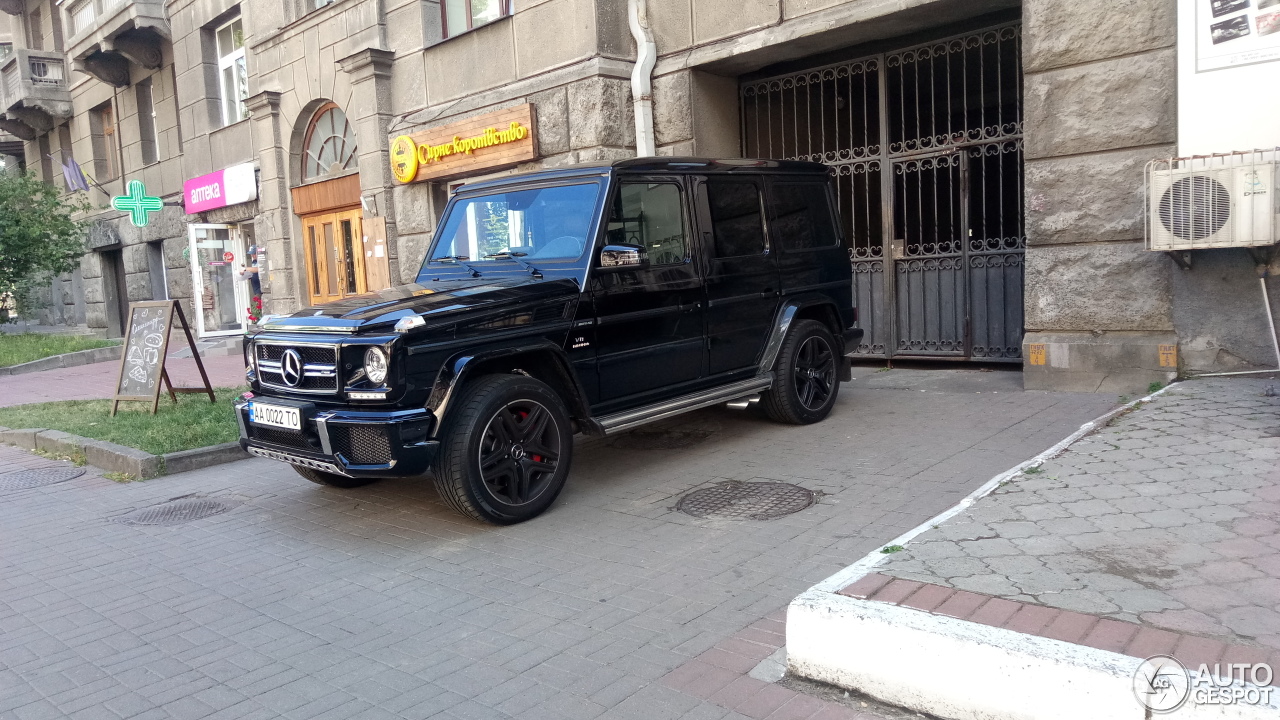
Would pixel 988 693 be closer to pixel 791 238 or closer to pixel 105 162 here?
pixel 791 238

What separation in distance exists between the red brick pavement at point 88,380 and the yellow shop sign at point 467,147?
3.83 metres

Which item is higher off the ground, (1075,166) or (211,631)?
(1075,166)

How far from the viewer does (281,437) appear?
5.17 m

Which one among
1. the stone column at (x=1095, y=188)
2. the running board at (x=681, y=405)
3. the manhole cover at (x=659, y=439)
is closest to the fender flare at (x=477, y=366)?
the running board at (x=681, y=405)

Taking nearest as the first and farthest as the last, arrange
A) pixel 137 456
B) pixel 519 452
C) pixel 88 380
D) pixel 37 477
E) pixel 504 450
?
1. pixel 504 450
2. pixel 519 452
3. pixel 137 456
4. pixel 37 477
5. pixel 88 380

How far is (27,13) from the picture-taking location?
86.1 feet

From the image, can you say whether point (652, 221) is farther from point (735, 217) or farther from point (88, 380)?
point (88, 380)

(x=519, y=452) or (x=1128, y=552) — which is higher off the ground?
(x=519, y=452)

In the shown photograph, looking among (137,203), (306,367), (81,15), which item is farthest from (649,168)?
(81,15)

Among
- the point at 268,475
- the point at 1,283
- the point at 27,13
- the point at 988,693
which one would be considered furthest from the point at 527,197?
the point at 27,13

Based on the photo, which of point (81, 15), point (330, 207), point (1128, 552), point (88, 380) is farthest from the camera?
point (81, 15)

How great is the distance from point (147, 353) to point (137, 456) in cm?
211

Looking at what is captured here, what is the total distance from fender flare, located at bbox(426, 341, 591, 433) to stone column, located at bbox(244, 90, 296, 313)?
11.9 metres

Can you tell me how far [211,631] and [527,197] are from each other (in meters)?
3.32
